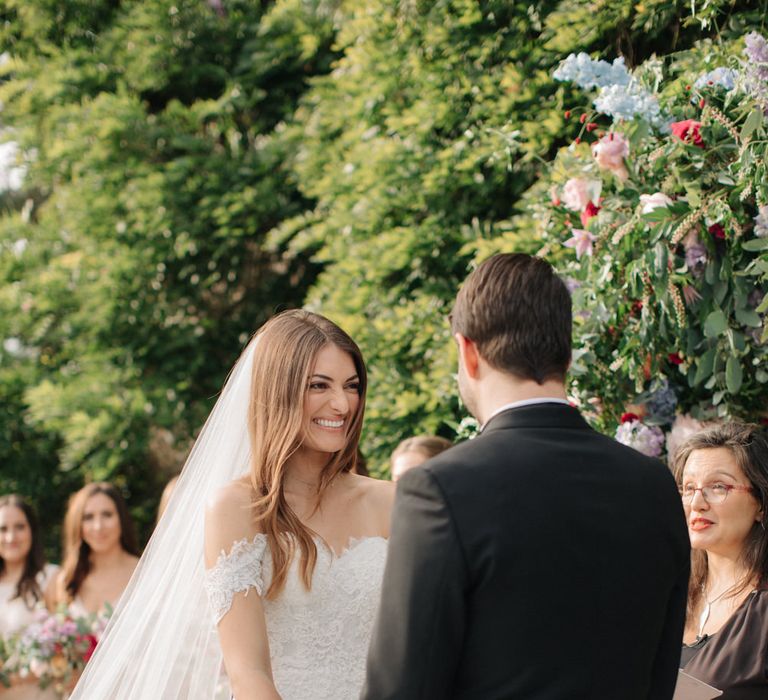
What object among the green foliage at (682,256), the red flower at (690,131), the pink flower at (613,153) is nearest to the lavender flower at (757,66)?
the green foliage at (682,256)

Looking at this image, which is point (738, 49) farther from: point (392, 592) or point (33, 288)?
point (33, 288)

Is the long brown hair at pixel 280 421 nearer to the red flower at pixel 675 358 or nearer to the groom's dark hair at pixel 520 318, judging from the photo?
the groom's dark hair at pixel 520 318

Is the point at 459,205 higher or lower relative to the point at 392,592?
higher

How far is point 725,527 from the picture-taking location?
334 cm

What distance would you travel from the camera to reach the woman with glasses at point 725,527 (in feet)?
10.5

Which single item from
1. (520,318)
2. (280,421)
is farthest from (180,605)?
(520,318)

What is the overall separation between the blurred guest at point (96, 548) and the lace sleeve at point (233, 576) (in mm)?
3484

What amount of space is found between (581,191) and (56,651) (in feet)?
A: 11.5

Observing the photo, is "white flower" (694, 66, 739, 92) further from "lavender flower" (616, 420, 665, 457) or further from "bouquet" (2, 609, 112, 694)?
"bouquet" (2, 609, 112, 694)

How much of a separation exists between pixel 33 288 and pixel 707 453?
5.48 m

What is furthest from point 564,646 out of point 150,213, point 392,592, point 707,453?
point 150,213

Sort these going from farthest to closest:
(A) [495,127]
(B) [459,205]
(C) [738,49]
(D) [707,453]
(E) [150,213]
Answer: (E) [150,213]
(B) [459,205]
(A) [495,127]
(C) [738,49]
(D) [707,453]

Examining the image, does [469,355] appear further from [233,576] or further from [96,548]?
[96,548]

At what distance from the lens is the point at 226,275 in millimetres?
7566
